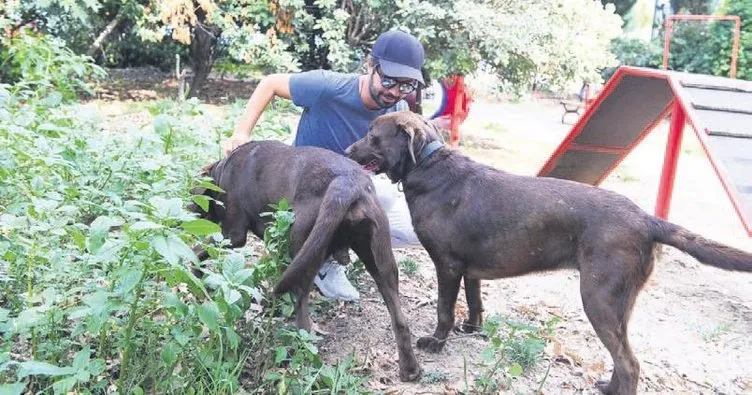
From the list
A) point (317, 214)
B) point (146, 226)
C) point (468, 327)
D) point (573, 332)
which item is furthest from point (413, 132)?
point (146, 226)

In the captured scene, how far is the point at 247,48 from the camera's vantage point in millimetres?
11328

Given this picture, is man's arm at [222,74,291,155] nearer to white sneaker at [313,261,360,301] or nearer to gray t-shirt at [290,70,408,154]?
gray t-shirt at [290,70,408,154]

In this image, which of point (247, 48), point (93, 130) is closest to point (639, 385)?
A: point (93, 130)

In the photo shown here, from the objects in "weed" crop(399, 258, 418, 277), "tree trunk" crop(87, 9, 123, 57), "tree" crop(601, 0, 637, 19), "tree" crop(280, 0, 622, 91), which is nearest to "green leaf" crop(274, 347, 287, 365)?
"weed" crop(399, 258, 418, 277)

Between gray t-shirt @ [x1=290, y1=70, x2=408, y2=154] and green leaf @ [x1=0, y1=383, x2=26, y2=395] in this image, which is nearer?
green leaf @ [x1=0, y1=383, x2=26, y2=395]

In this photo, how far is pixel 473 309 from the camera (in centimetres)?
435

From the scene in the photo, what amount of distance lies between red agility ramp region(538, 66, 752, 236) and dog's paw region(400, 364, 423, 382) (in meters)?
2.50

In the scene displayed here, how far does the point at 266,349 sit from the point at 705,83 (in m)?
4.60

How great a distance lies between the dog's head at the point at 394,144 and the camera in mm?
4082

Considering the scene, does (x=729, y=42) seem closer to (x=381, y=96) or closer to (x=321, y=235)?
(x=381, y=96)

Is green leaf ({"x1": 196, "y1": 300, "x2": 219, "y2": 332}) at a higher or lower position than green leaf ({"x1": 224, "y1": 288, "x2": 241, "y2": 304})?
lower

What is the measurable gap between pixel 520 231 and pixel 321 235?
→ 3.83 feet

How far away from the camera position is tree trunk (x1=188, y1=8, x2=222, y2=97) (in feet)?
40.9

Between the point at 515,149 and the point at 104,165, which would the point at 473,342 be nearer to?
the point at 104,165
